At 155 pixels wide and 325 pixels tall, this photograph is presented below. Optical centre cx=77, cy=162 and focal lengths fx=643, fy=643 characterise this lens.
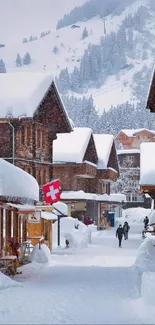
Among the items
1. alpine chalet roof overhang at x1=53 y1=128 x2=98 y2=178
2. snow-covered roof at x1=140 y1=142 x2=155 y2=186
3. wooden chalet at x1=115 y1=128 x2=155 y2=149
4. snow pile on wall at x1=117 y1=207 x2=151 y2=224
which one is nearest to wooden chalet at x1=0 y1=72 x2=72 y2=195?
snow-covered roof at x1=140 y1=142 x2=155 y2=186

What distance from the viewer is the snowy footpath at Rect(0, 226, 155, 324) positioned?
37.4 ft

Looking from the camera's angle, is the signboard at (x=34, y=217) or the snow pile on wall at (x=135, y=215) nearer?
the signboard at (x=34, y=217)

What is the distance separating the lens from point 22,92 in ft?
102

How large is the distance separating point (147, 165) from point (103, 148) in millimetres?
34126

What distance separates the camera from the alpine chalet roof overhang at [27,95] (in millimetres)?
30375

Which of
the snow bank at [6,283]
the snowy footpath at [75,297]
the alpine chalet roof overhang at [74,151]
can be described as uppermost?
the alpine chalet roof overhang at [74,151]

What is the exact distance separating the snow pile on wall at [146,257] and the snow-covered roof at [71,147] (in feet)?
84.2

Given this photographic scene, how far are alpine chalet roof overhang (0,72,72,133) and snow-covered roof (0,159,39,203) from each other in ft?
38.6

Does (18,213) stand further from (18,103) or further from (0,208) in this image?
(18,103)

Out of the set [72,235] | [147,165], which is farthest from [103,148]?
[147,165]

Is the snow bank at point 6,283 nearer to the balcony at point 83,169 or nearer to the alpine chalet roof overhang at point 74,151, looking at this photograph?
the alpine chalet roof overhang at point 74,151

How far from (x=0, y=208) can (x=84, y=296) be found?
23.3ft

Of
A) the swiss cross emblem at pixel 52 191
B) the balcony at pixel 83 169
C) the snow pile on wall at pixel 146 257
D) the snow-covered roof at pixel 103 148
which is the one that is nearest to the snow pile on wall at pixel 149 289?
the snow pile on wall at pixel 146 257

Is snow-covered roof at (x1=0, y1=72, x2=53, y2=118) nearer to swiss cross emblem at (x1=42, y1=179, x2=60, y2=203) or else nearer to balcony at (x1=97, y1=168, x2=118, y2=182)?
swiss cross emblem at (x1=42, y1=179, x2=60, y2=203)
